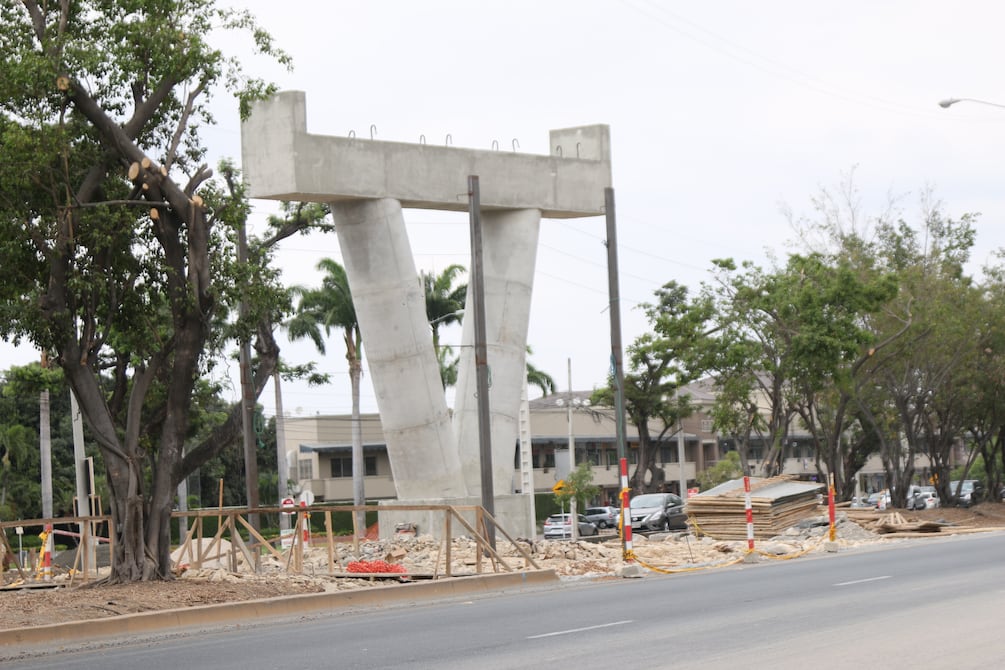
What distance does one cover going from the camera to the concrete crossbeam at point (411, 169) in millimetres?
29531

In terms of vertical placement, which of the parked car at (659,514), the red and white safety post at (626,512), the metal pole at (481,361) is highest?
the metal pole at (481,361)

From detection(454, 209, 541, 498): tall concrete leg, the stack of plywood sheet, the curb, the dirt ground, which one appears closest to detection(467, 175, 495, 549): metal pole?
the dirt ground

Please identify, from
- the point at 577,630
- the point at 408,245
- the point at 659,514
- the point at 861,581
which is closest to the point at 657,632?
the point at 577,630

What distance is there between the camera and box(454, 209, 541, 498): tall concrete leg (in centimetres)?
3312

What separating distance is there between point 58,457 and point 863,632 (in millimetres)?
56577

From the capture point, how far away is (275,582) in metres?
21.5

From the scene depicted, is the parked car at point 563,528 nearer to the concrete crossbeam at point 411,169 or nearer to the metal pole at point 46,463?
the metal pole at point 46,463

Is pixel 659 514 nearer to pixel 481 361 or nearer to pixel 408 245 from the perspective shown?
pixel 408 245

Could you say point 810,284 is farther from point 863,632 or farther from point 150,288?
point 863,632

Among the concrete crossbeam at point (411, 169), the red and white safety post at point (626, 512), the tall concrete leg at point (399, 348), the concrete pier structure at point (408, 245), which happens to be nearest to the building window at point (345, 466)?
the concrete pier structure at point (408, 245)

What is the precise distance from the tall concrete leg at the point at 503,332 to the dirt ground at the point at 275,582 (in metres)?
3.54

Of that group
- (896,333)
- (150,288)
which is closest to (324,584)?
(150,288)

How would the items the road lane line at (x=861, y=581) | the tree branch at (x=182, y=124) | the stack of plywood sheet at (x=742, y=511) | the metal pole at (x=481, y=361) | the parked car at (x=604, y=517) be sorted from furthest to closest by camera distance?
1. the parked car at (x=604, y=517)
2. the stack of plywood sheet at (x=742, y=511)
3. the metal pole at (x=481, y=361)
4. the tree branch at (x=182, y=124)
5. the road lane line at (x=861, y=581)

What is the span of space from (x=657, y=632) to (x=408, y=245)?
18705 millimetres
